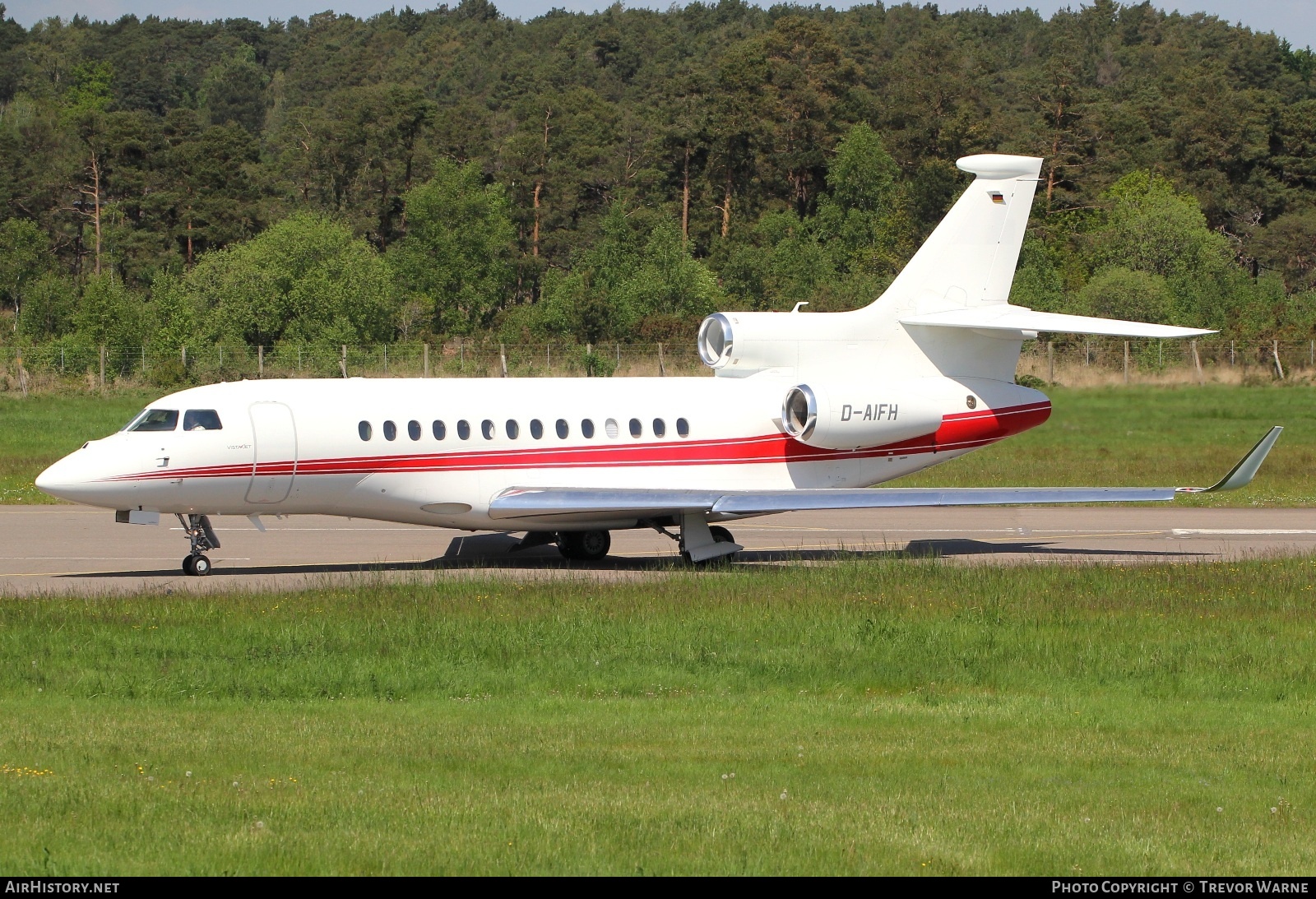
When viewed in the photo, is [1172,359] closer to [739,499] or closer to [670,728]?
[739,499]

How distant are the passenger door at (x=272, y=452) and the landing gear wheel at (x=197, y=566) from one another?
1263 mm

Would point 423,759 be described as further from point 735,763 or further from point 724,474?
point 724,474

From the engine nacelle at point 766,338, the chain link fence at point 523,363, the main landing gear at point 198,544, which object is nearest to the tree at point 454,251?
the chain link fence at point 523,363

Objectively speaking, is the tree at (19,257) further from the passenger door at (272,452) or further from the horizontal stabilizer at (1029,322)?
the horizontal stabilizer at (1029,322)

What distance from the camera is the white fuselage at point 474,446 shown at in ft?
68.9

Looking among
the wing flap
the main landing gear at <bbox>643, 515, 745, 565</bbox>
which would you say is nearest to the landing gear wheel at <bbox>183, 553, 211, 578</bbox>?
the wing flap

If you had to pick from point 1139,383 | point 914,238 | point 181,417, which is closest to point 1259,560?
point 181,417

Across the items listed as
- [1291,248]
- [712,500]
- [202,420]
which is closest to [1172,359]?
[712,500]

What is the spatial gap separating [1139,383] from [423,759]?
127 feet

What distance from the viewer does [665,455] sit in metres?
24.0

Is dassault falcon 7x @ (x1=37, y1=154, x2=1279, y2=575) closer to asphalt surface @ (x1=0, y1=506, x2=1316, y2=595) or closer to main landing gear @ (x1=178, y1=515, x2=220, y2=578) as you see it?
main landing gear @ (x1=178, y1=515, x2=220, y2=578)

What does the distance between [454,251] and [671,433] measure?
212 ft

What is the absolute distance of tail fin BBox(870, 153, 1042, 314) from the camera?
2564 centimetres

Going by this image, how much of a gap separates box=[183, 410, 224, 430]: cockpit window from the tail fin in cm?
1067
